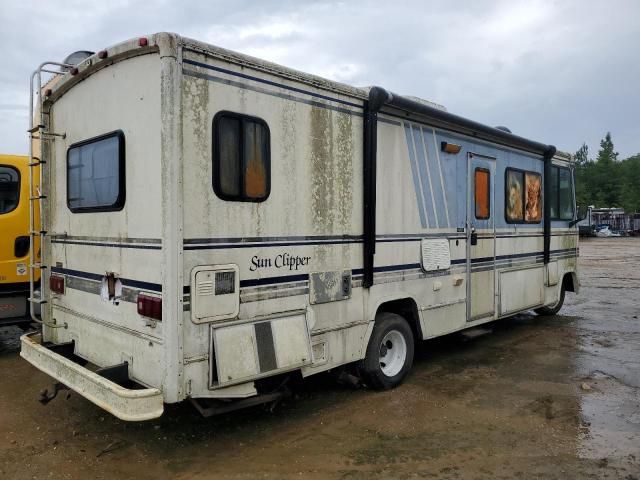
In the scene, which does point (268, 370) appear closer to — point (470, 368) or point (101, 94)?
point (101, 94)

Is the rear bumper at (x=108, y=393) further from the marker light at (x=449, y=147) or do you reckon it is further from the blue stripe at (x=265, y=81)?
the marker light at (x=449, y=147)

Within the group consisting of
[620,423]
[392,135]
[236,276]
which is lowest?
[620,423]

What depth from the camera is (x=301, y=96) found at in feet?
15.0

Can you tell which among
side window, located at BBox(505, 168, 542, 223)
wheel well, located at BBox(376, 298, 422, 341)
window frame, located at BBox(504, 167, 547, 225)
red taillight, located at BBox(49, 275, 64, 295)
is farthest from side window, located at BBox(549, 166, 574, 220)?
red taillight, located at BBox(49, 275, 64, 295)

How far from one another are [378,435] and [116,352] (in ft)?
7.14

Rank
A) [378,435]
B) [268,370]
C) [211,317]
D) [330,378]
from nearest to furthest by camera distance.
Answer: [211,317]
[268,370]
[378,435]
[330,378]

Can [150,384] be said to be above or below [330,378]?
above

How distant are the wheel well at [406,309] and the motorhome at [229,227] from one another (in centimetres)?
2

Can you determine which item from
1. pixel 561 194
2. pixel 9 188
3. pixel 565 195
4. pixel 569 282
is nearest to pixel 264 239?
pixel 9 188

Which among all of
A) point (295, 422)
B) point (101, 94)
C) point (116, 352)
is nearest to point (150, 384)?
point (116, 352)

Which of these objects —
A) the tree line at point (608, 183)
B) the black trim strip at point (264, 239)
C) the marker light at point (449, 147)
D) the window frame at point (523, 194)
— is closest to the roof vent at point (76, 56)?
the black trim strip at point (264, 239)

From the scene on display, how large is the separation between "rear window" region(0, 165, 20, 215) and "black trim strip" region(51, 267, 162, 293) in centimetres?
217

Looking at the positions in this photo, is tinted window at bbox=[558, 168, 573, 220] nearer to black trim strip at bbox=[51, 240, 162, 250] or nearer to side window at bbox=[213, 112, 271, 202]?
side window at bbox=[213, 112, 271, 202]

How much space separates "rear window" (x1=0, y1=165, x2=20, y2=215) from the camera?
6.79 meters
